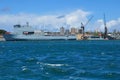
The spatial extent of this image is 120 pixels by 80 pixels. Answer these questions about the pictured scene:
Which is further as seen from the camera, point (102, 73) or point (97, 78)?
point (102, 73)

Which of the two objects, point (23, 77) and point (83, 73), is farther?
point (83, 73)

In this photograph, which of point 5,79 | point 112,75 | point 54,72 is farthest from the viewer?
point 54,72

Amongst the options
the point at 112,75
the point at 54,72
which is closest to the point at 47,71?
the point at 54,72

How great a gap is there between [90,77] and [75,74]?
2.65m

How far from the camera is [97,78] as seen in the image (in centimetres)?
4275

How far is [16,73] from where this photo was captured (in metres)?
47.2

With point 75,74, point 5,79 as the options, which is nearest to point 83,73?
point 75,74

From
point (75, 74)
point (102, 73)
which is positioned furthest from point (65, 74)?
point (102, 73)

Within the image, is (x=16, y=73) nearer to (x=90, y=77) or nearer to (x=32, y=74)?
(x=32, y=74)

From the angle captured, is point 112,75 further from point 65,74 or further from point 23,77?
point 23,77

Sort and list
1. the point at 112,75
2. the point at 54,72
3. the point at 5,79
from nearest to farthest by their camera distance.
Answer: the point at 5,79, the point at 112,75, the point at 54,72

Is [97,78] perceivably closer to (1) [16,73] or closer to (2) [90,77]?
(2) [90,77]

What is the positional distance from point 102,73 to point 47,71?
20.0 feet

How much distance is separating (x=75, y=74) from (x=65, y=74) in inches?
40.3
